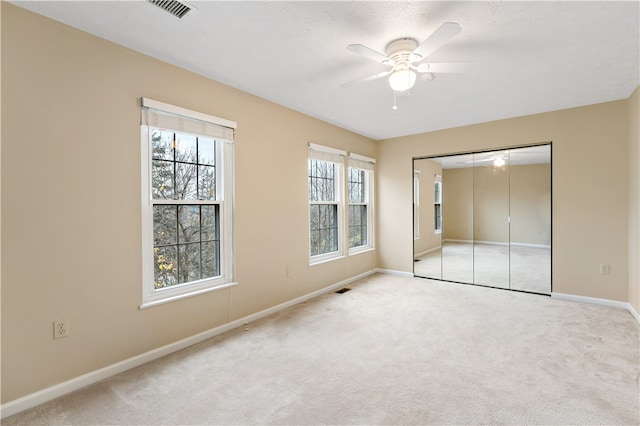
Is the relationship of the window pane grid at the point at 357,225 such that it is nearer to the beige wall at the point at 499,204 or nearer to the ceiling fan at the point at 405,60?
the beige wall at the point at 499,204

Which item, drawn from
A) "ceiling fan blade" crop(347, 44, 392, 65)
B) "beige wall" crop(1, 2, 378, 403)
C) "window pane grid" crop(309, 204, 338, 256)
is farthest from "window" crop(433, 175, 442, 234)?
"beige wall" crop(1, 2, 378, 403)

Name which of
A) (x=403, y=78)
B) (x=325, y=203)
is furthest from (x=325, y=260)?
(x=403, y=78)

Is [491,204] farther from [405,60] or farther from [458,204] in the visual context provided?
[405,60]

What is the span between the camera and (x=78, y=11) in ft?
6.53

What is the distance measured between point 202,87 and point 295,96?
1046 mm

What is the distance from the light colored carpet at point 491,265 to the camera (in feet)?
14.1

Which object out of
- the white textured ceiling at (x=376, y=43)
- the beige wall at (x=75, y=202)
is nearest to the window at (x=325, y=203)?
the white textured ceiling at (x=376, y=43)

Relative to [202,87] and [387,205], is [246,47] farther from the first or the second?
[387,205]

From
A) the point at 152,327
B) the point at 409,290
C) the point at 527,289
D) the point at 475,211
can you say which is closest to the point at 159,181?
the point at 152,327

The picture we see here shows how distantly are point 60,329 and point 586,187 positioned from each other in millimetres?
5666

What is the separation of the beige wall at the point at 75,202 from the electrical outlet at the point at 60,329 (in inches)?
1.2

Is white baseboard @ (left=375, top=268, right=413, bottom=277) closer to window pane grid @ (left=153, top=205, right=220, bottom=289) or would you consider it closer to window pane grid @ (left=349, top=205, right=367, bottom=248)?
window pane grid @ (left=349, top=205, right=367, bottom=248)

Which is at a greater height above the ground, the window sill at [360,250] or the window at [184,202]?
the window at [184,202]

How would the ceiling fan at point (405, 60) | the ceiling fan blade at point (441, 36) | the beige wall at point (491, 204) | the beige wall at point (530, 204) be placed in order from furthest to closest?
the beige wall at point (491, 204)
the beige wall at point (530, 204)
the ceiling fan at point (405, 60)
the ceiling fan blade at point (441, 36)
